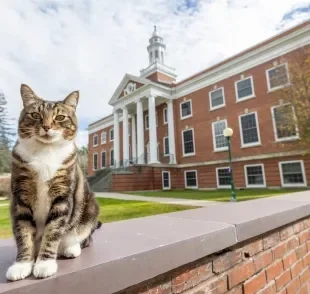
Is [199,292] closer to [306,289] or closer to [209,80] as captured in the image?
[306,289]

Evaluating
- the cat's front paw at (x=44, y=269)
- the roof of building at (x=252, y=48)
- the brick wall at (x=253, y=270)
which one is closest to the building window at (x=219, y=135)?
the roof of building at (x=252, y=48)

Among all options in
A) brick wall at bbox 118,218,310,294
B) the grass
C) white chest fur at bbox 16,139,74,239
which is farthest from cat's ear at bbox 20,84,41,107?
the grass

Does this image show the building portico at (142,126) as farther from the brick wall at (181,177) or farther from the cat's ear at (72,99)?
the cat's ear at (72,99)

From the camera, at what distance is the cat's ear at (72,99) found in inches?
59.2

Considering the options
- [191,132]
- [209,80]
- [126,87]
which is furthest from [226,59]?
[126,87]

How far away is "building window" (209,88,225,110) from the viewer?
890 inches

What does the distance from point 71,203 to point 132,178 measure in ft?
69.4

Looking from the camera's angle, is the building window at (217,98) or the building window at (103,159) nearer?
the building window at (217,98)

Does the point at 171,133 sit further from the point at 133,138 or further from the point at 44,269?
the point at 44,269

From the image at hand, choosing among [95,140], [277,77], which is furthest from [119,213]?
[95,140]

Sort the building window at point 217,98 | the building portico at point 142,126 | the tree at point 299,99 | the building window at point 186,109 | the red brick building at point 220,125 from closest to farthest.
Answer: the tree at point 299,99 → the red brick building at point 220,125 → the building window at point 217,98 → the building window at point 186,109 → the building portico at point 142,126

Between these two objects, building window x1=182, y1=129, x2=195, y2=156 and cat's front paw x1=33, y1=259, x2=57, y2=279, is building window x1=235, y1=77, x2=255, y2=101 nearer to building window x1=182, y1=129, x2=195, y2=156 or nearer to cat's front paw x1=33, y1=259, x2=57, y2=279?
building window x1=182, y1=129, x2=195, y2=156

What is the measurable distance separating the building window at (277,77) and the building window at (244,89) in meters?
1.54

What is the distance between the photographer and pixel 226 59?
22.4 m
